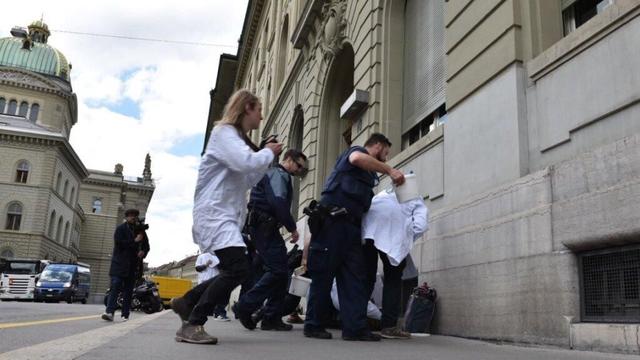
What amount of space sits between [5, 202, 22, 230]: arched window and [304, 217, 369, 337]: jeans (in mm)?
61310

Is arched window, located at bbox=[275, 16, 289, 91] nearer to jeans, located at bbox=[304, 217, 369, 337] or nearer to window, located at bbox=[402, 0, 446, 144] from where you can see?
window, located at bbox=[402, 0, 446, 144]

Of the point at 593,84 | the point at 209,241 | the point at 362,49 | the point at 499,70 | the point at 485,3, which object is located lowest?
the point at 209,241

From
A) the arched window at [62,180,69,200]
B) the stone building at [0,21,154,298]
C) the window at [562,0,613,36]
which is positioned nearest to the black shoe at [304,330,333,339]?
the window at [562,0,613,36]

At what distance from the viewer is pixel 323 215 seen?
5332 millimetres

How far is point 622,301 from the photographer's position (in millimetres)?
4395

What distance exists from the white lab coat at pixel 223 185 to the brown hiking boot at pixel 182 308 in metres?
0.60

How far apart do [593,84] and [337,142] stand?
34.4 feet

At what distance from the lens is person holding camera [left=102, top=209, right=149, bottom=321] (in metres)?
8.77

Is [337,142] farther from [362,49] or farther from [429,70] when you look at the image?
[429,70]

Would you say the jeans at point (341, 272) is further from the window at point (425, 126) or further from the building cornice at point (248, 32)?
the building cornice at point (248, 32)

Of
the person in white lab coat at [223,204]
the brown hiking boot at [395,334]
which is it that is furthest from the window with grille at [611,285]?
the person in white lab coat at [223,204]

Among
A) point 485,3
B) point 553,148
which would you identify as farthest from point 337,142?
point 553,148

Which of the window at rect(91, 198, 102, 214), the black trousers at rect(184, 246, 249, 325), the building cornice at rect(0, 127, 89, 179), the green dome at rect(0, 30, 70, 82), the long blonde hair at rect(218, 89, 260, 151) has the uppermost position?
the green dome at rect(0, 30, 70, 82)

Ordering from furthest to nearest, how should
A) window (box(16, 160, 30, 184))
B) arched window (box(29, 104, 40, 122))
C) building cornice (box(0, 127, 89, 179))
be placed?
arched window (box(29, 104, 40, 122)) → window (box(16, 160, 30, 184)) → building cornice (box(0, 127, 89, 179))
